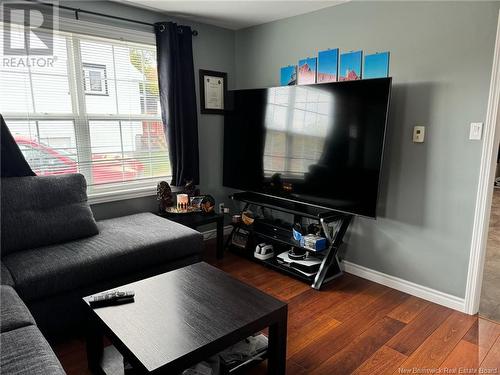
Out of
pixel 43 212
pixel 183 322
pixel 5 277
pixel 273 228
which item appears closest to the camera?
pixel 183 322

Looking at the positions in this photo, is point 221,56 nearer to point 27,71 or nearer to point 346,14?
point 346,14

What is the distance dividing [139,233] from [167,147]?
3.59 feet

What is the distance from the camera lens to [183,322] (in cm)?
143

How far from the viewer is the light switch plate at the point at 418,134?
236cm

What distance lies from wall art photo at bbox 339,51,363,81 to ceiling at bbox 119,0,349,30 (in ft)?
1.35

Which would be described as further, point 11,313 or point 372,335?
point 372,335

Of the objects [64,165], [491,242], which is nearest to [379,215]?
[491,242]

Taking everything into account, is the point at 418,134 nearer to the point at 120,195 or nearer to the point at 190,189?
the point at 190,189

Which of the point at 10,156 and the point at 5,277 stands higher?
the point at 10,156

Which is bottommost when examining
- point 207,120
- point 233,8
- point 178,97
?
point 207,120

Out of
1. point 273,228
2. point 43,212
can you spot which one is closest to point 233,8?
point 273,228

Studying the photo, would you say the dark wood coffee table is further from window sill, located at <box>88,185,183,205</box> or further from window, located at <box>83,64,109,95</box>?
window, located at <box>83,64,109,95</box>

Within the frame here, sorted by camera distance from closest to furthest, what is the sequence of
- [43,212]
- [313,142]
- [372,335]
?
[372,335] < [43,212] < [313,142]

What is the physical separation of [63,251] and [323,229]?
70.0 inches
